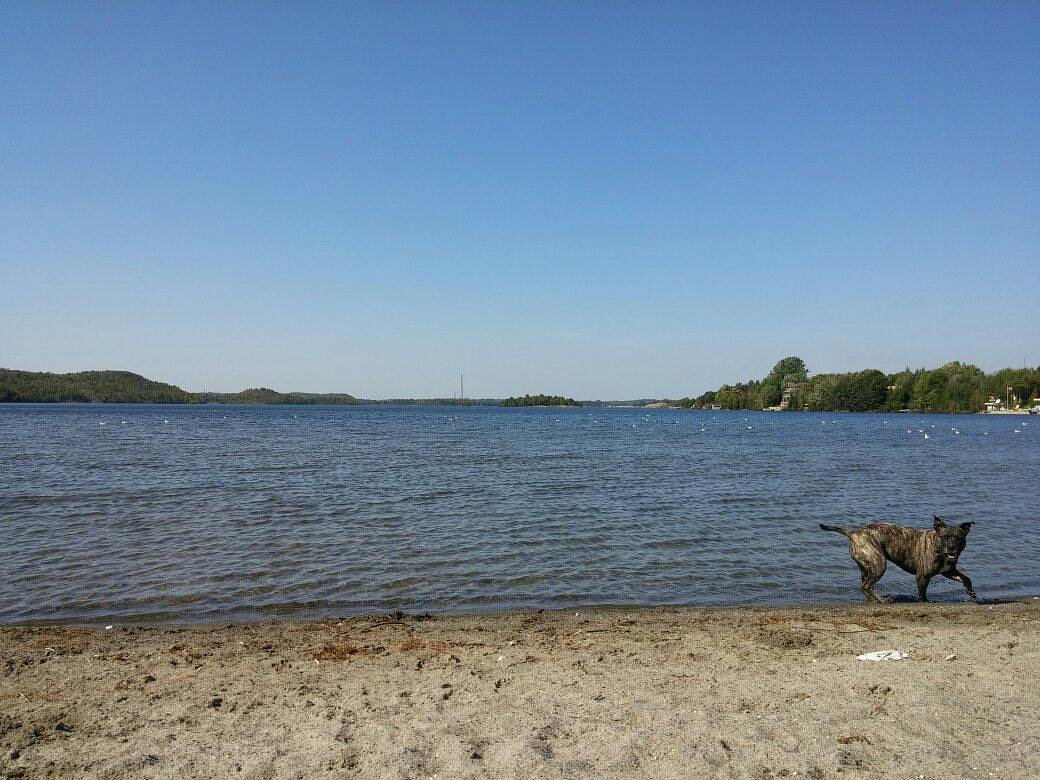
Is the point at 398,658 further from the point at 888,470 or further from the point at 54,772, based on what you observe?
the point at 888,470

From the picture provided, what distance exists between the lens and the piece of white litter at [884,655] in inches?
281

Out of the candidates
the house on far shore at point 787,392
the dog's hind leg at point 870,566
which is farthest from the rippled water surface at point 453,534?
the house on far shore at point 787,392

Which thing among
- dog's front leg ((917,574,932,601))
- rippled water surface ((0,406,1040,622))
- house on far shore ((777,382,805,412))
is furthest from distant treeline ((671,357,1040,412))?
dog's front leg ((917,574,932,601))

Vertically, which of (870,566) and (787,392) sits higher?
(787,392)

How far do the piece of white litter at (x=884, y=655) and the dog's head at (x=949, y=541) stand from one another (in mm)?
3650

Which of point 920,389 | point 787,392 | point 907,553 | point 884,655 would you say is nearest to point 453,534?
point 907,553

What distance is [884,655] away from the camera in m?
7.18

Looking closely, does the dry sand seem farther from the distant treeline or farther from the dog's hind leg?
the distant treeline

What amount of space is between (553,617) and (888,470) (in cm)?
2751

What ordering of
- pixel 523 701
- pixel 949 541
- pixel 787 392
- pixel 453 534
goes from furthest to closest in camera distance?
pixel 787 392
pixel 453 534
pixel 949 541
pixel 523 701

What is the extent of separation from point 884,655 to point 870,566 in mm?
3772

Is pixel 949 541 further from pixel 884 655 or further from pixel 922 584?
pixel 884 655

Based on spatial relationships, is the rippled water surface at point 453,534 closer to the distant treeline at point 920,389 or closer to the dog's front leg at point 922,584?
the dog's front leg at point 922,584

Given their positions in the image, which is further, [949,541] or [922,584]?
[922,584]
